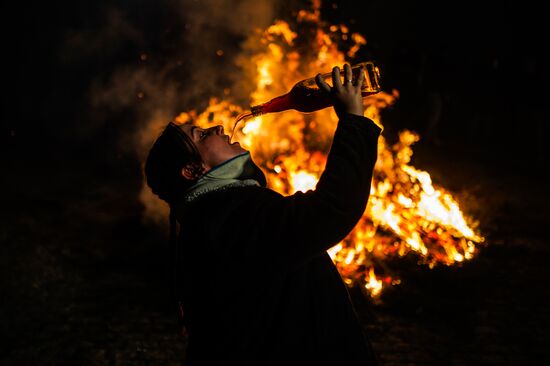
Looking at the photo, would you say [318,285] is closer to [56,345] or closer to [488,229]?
[56,345]

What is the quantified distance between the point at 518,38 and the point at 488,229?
991 cm

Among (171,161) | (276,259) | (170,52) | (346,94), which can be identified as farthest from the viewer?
(170,52)

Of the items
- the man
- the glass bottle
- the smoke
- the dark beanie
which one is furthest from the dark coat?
the smoke

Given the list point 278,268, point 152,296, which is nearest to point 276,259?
point 278,268

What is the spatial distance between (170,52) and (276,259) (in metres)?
9.85

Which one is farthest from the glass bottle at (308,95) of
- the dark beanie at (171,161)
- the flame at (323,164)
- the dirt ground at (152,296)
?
the flame at (323,164)

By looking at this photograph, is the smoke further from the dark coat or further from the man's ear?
the dark coat

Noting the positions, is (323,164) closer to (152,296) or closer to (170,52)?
(152,296)

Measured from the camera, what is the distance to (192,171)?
1.93 m

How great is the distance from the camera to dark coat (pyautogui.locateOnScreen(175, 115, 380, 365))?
1470 millimetres

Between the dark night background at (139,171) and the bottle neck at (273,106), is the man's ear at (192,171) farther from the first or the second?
the dark night background at (139,171)

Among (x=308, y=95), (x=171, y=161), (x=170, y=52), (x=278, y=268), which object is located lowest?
(x=278, y=268)

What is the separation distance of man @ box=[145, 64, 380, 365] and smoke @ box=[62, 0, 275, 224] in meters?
4.70

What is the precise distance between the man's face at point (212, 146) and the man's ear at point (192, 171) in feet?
0.12
